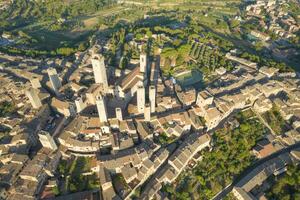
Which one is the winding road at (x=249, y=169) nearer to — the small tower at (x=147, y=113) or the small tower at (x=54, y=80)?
the small tower at (x=147, y=113)

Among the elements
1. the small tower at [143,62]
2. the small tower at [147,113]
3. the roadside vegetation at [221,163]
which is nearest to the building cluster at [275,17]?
the roadside vegetation at [221,163]

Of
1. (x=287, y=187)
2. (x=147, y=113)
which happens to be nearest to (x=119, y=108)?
(x=147, y=113)

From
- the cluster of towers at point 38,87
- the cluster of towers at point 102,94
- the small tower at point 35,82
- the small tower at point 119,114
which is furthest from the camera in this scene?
the small tower at point 35,82

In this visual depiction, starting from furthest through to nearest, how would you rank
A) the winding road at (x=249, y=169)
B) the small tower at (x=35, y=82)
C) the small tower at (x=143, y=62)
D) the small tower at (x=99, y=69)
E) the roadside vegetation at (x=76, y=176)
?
the small tower at (x=143, y=62) < the small tower at (x=35, y=82) < the small tower at (x=99, y=69) < the winding road at (x=249, y=169) < the roadside vegetation at (x=76, y=176)

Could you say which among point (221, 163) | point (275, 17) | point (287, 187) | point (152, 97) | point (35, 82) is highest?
point (152, 97)

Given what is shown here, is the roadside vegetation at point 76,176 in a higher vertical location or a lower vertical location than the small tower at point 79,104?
lower

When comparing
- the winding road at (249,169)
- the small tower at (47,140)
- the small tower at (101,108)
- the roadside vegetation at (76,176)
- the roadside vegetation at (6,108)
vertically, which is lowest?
the winding road at (249,169)

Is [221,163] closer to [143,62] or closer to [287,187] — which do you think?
[287,187]
